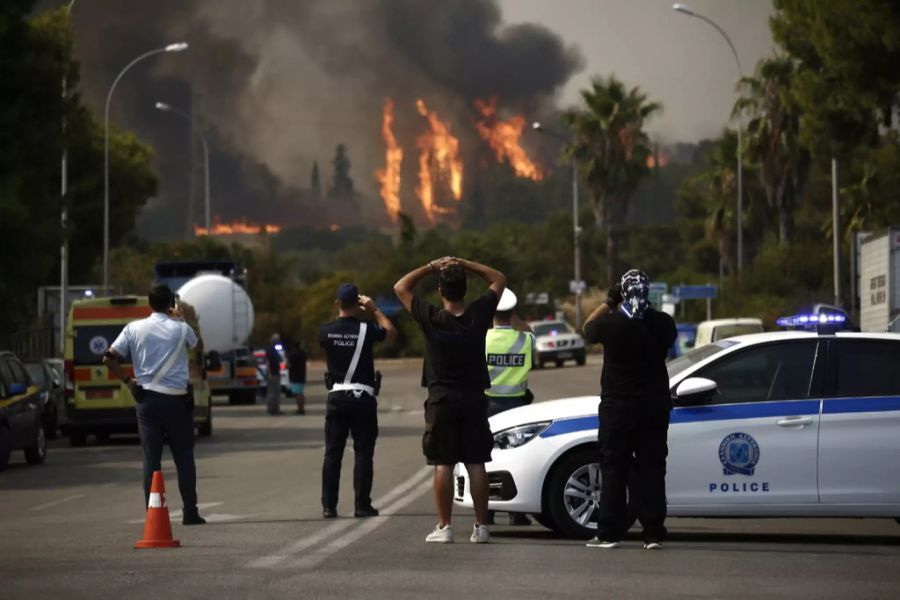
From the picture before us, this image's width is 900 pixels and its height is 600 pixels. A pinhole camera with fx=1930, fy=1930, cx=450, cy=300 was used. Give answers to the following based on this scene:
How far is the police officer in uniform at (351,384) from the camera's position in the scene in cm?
1530

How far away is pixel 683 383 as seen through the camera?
13.7 meters

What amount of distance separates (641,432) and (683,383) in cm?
82

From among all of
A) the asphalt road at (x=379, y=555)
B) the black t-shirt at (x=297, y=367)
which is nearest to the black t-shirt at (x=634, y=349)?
the asphalt road at (x=379, y=555)

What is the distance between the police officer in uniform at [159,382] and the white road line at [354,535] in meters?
1.55

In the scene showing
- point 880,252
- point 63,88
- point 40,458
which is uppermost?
point 63,88

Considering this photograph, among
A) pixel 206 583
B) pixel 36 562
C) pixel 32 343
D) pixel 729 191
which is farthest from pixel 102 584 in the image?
pixel 729 191

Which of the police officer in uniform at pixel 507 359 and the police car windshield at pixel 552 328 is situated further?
the police car windshield at pixel 552 328

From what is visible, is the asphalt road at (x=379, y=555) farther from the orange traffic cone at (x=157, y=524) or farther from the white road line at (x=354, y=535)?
the orange traffic cone at (x=157, y=524)

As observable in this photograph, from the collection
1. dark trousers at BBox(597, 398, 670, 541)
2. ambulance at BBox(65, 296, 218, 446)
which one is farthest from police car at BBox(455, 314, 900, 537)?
ambulance at BBox(65, 296, 218, 446)

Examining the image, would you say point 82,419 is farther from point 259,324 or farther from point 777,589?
point 259,324

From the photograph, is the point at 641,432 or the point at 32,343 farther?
the point at 32,343

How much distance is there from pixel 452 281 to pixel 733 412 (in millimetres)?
2373

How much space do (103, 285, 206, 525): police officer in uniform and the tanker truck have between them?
99.3ft

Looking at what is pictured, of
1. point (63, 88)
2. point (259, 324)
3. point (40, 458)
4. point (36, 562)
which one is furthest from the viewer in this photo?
point (259, 324)
